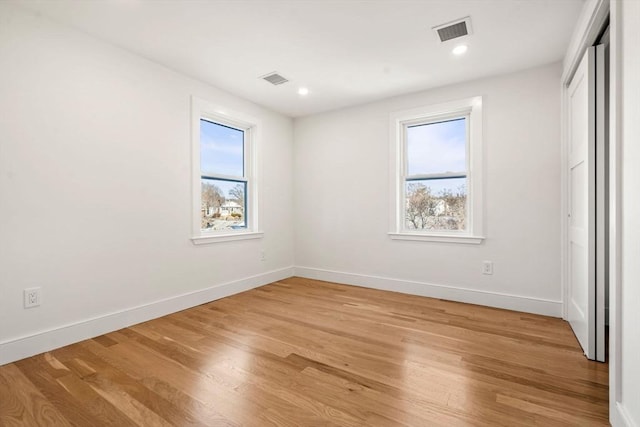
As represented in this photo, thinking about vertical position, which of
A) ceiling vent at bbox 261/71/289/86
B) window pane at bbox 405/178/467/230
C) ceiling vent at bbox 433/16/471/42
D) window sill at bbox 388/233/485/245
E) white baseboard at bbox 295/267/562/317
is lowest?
white baseboard at bbox 295/267/562/317

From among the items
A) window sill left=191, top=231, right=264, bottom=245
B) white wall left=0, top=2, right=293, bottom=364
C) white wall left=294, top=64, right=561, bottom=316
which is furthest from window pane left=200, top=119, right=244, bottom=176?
white wall left=294, top=64, right=561, bottom=316

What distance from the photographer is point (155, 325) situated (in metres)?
2.79

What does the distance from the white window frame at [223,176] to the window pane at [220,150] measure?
2.5 inches

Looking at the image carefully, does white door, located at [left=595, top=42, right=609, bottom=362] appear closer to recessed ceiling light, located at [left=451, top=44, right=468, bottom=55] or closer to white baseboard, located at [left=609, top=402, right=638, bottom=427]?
white baseboard, located at [left=609, top=402, right=638, bottom=427]

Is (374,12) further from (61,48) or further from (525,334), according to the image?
(525,334)

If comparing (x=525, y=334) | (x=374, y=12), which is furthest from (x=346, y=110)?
(x=525, y=334)

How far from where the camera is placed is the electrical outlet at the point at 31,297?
220cm

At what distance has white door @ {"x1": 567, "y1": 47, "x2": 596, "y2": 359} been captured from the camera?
2123 millimetres

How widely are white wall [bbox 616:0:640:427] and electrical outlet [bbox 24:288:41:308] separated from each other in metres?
3.48

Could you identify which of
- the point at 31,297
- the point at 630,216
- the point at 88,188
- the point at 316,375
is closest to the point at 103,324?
the point at 31,297

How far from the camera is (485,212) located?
336 centimetres

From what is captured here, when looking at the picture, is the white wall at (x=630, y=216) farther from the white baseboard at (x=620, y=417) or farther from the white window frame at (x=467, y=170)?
the white window frame at (x=467, y=170)

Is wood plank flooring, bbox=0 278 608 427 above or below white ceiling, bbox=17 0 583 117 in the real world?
below

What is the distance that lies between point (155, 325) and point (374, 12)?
125 inches
